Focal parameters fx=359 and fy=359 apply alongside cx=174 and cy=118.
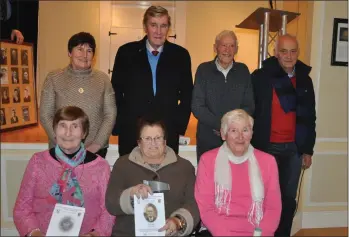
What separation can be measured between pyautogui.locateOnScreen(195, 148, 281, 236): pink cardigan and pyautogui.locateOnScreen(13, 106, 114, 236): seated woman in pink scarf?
0.54 m

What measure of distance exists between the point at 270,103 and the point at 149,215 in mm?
1232

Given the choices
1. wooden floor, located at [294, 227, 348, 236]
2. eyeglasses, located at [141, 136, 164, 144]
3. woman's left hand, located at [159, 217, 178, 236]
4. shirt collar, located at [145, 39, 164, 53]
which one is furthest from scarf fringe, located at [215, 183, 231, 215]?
wooden floor, located at [294, 227, 348, 236]

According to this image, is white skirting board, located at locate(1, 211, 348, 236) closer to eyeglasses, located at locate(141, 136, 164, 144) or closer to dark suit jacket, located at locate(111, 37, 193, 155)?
dark suit jacket, located at locate(111, 37, 193, 155)

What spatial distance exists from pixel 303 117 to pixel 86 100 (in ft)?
5.02

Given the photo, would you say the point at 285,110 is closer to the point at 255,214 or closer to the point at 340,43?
the point at 255,214

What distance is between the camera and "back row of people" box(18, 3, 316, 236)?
237cm

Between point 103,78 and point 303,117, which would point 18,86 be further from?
point 303,117

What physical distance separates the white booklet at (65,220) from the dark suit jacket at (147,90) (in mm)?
743

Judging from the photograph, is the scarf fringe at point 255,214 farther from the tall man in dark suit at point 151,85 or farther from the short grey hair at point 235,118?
the tall man in dark suit at point 151,85

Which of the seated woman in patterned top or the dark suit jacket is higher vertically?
the dark suit jacket

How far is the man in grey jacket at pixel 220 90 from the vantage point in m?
2.49

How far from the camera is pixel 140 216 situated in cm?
187

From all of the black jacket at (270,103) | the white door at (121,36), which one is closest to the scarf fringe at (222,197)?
the black jacket at (270,103)

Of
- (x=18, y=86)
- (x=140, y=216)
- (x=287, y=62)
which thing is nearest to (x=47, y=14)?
(x=18, y=86)
